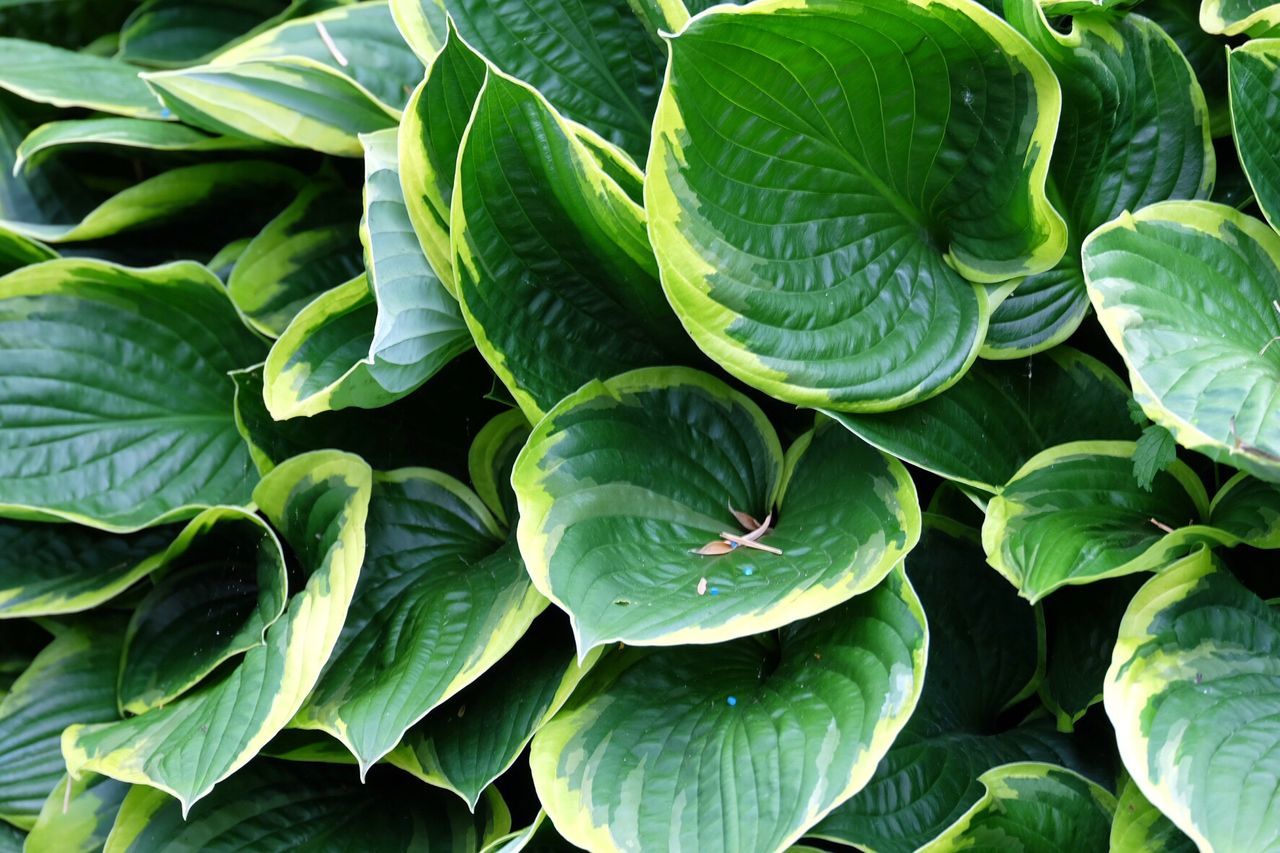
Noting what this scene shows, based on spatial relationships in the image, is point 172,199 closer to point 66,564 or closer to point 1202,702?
point 66,564

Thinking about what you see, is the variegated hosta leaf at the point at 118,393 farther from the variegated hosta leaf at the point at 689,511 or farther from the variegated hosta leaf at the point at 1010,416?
the variegated hosta leaf at the point at 1010,416

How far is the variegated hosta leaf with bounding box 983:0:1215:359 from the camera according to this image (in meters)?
0.81

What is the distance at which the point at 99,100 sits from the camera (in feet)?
3.75

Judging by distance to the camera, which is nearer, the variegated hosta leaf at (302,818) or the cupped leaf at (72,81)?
the variegated hosta leaf at (302,818)

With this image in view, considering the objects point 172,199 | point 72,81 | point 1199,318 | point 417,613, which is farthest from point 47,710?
point 1199,318

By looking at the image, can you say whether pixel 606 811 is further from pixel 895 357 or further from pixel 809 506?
pixel 895 357

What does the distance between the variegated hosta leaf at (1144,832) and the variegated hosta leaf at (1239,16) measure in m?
0.55

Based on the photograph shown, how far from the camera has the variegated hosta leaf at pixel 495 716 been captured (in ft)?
2.71

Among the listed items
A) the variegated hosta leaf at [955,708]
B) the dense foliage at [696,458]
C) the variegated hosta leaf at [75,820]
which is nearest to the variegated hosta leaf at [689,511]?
the dense foliage at [696,458]

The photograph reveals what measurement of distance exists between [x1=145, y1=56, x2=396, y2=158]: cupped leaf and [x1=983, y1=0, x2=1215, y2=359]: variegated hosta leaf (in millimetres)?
571

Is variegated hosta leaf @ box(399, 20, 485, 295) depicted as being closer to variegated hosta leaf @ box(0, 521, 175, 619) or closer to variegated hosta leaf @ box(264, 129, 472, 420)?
variegated hosta leaf @ box(264, 129, 472, 420)

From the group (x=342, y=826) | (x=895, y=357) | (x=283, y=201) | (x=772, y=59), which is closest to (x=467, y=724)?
(x=342, y=826)

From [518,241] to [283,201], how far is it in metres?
0.53

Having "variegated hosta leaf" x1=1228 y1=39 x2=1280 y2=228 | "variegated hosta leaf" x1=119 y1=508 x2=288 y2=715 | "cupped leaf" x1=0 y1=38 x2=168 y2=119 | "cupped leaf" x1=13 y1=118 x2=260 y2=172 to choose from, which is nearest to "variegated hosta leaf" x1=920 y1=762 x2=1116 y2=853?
"variegated hosta leaf" x1=1228 y1=39 x2=1280 y2=228
